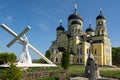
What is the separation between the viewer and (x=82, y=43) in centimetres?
5788

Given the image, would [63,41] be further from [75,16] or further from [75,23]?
[75,16]

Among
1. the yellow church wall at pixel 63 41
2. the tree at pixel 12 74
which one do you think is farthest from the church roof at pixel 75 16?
the tree at pixel 12 74

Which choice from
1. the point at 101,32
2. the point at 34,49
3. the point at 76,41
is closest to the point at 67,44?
the point at 76,41

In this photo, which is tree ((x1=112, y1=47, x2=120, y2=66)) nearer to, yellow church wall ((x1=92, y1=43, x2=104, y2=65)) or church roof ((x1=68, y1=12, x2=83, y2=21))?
yellow church wall ((x1=92, y1=43, x2=104, y2=65))

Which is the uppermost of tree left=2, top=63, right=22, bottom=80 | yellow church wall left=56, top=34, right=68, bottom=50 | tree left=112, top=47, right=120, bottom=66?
yellow church wall left=56, top=34, right=68, bottom=50

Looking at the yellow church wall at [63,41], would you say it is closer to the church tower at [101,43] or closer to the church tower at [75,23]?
the church tower at [75,23]

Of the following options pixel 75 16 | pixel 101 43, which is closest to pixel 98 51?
pixel 101 43

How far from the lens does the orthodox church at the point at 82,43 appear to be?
57688mm

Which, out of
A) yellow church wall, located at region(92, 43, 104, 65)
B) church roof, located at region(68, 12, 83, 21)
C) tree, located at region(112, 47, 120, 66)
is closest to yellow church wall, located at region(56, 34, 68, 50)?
church roof, located at region(68, 12, 83, 21)

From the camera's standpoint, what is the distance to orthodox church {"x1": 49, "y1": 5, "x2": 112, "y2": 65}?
57688 mm

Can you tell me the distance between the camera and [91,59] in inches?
→ 847

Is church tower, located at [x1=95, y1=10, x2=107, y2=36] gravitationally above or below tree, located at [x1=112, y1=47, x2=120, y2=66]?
above

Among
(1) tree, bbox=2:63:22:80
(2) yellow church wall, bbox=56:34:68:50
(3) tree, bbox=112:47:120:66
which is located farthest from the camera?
(3) tree, bbox=112:47:120:66

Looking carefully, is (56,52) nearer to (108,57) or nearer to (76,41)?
A: (76,41)
